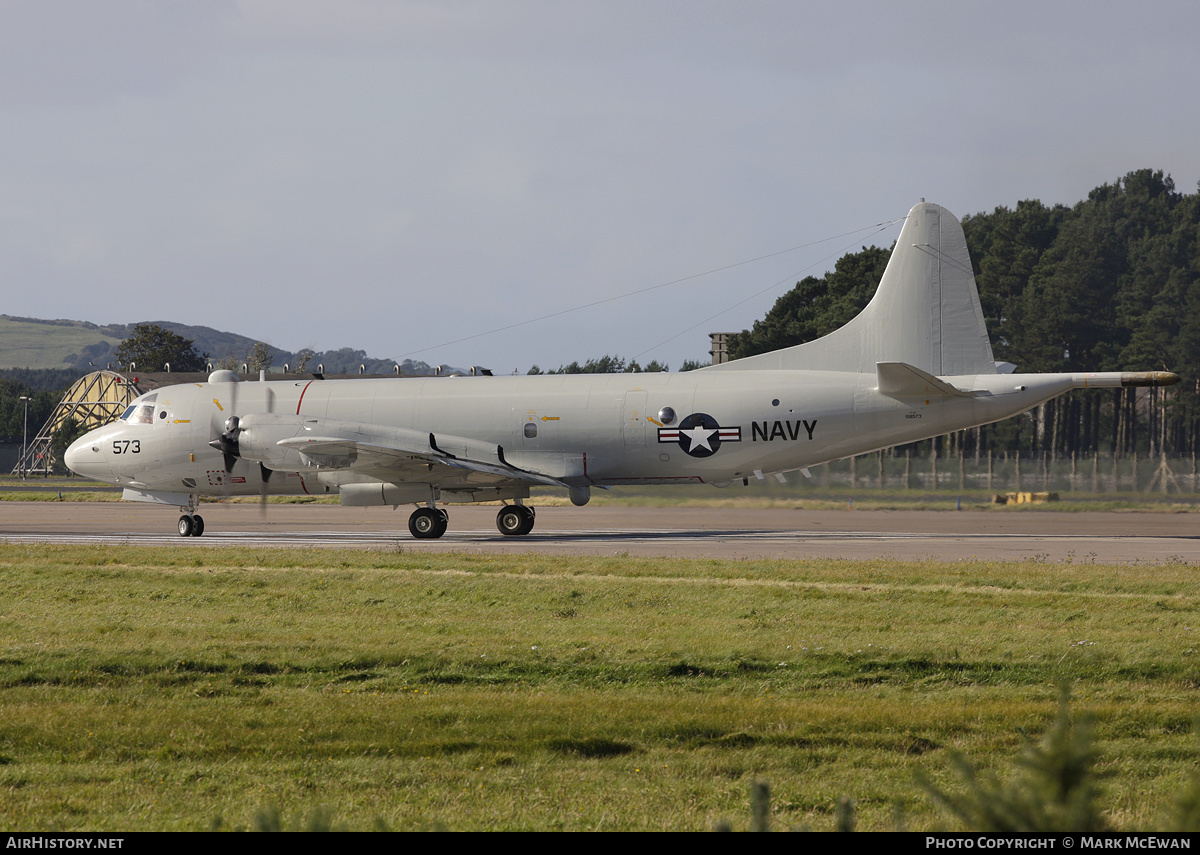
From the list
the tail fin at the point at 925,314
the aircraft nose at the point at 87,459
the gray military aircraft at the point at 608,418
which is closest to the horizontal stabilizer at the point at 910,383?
the gray military aircraft at the point at 608,418

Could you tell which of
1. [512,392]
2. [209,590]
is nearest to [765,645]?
[209,590]

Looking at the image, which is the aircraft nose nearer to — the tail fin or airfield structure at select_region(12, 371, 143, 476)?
the tail fin

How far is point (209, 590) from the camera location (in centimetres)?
1861

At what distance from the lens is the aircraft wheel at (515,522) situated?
30859 millimetres

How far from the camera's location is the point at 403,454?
28766mm

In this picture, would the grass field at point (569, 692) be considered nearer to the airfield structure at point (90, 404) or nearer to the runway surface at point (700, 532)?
the runway surface at point (700, 532)

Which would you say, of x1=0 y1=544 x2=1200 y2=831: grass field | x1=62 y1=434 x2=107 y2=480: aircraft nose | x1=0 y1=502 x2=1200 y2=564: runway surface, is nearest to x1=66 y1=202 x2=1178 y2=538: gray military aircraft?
x1=62 y1=434 x2=107 y2=480: aircraft nose

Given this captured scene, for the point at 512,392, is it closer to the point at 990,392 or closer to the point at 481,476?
the point at 481,476

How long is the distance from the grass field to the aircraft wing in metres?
8.68

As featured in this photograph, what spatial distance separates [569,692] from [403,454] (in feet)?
60.1

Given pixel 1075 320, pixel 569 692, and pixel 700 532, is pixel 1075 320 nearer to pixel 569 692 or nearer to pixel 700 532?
pixel 700 532

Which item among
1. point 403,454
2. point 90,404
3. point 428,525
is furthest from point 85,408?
point 403,454

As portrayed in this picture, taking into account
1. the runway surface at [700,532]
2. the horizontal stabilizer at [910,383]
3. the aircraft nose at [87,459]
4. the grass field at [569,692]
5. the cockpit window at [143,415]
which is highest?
the horizontal stabilizer at [910,383]

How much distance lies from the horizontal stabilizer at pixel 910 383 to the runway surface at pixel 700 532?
153 inches
